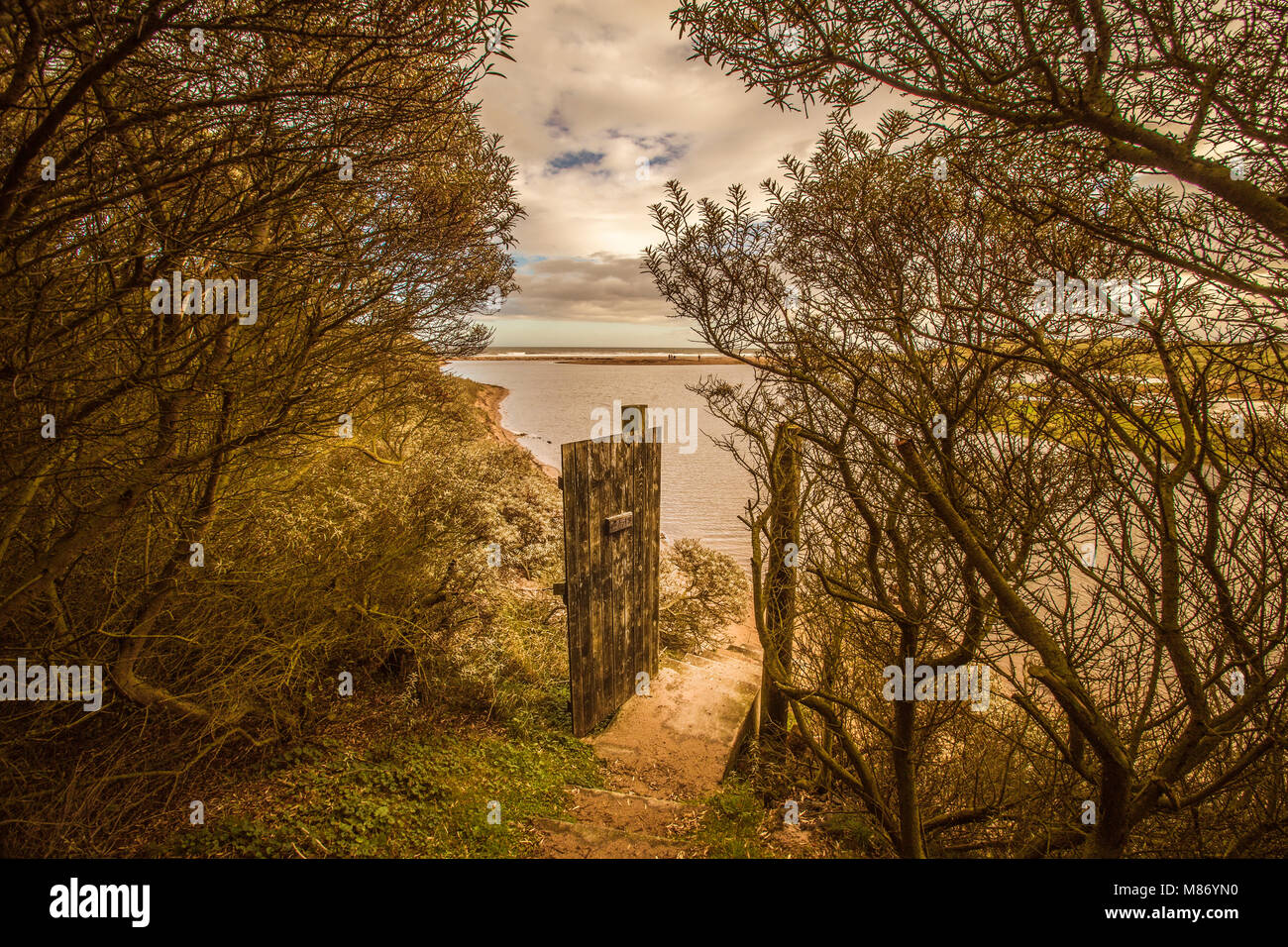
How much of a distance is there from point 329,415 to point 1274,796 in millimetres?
4775

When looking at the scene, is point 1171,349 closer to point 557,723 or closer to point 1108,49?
point 1108,49

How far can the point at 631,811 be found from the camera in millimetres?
3855

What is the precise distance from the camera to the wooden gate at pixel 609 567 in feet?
14.9

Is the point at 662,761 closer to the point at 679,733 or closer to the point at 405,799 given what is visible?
the point at 679,733

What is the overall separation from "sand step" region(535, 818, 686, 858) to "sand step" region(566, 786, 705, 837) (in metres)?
0.17

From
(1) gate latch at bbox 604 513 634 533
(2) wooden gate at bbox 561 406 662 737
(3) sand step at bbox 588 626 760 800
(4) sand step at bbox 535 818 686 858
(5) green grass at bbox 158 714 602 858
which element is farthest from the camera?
(1) gate latch at bbox 604 513 634 533

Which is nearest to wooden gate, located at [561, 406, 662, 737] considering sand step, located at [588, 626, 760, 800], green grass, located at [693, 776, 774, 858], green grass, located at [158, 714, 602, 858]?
sand step, located at [588, 626, 760, 800]

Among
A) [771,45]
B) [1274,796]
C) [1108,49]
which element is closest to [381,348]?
[771,45]

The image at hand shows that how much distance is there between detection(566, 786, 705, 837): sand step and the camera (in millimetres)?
3672

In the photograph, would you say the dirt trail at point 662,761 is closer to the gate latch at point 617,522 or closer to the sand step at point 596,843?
the sand step at point 596,843

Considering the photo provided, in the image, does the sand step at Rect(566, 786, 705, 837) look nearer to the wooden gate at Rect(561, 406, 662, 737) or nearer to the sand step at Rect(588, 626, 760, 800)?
the sand step at Rect(588, 626, 760, 800)

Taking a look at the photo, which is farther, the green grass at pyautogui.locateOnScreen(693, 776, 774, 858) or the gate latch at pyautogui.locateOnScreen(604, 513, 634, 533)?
the gate latch at pyautogui.locateOnScreen(604, 513, 634, 533)
